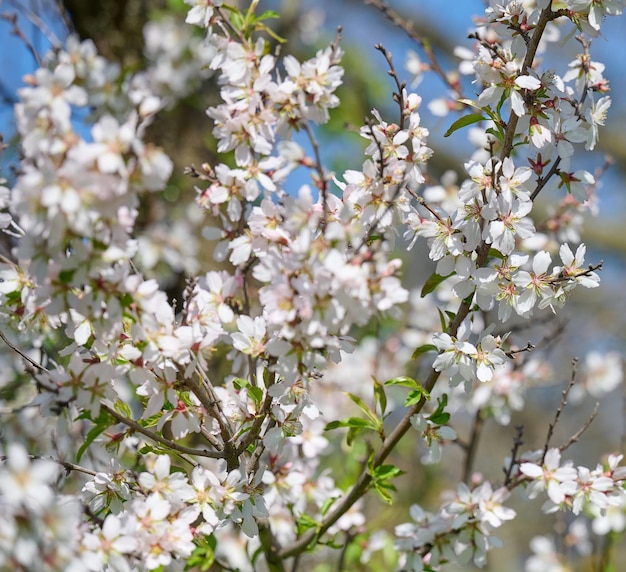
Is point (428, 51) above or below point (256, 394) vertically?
above

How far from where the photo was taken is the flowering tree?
661 millimetres

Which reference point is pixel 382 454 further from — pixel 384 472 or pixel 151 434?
pixel 151 434

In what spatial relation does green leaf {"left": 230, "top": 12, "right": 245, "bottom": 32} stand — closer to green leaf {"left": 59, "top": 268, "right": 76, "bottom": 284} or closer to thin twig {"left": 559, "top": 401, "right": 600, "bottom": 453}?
green leaf {"left": 59, "top": 268, "right": 76, "bottom": 284}

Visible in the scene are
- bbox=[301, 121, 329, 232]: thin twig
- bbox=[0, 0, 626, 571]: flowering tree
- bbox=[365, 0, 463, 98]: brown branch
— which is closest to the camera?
bbox=[0, 0, 626, 571]: flowering tree

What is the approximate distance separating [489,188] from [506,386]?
0.96 metres

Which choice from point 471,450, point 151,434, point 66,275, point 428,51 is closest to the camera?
point 66,275

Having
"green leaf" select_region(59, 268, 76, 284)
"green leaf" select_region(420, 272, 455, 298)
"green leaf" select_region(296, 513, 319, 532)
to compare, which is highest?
"green leaf" select_region(420, 272, 455, 298)

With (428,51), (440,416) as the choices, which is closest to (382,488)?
(440,416)

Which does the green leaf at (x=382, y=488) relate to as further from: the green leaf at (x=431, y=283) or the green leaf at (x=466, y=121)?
the green leaf at (x=466, y=121)

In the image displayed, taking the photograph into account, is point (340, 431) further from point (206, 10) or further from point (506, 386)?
point (206, 10)

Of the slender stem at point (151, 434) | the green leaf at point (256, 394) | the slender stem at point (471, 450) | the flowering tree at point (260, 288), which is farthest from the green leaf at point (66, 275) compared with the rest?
the slender stem at point (471, 450)

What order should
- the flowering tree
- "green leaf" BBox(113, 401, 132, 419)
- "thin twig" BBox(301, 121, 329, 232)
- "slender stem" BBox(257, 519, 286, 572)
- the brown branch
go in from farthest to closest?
the brown branch
"slender stem" BBox(257, 519, 286, 572)
"green leaf" BBox(113, 401, 132, 419)
"thin twig" BBox(301, 121, 329, 232)
the flowering tree

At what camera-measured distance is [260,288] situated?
908 mm

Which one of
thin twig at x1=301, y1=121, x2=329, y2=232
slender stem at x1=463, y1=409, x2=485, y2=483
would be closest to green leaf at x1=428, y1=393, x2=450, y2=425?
thin twig at x1=301, y1=121, x2=329, y2=232
